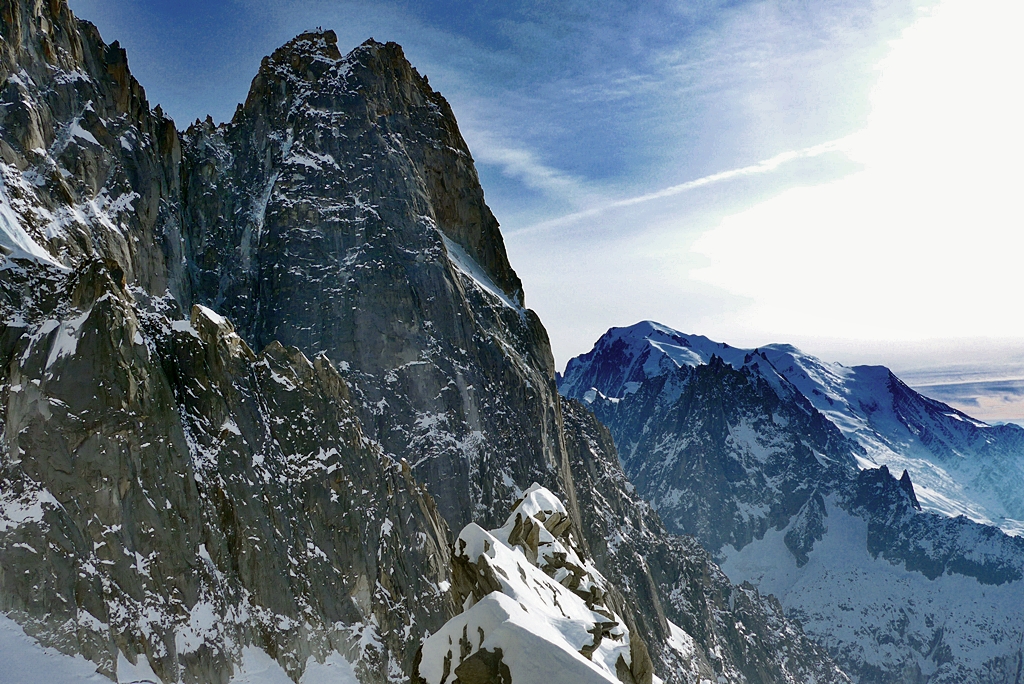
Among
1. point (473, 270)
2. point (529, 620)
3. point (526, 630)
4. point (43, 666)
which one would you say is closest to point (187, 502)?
point (43, 666)

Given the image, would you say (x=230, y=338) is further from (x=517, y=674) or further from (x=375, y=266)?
(x=517, y=674)

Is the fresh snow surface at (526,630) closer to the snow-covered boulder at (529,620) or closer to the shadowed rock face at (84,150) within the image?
the snow-covered boulder at (529,620)

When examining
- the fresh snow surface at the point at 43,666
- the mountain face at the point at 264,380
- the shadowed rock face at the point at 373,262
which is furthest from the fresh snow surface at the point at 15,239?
the shadowed rock face at the point at 373,262

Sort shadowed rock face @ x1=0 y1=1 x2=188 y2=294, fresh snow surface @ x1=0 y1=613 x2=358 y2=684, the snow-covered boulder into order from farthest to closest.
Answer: shadowed rock face @ x1=0 y1=1 x2=188 y2=294, fresh snow surface @ x1=0 y1=613 x2=358 y2=684, the snow-covered boulder

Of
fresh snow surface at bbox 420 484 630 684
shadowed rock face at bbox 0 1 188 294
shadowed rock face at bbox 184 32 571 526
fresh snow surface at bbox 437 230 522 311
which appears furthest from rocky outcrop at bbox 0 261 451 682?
fresh snow surface at bbox 437 230 522 311

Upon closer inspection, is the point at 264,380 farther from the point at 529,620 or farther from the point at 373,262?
the point at 529,620

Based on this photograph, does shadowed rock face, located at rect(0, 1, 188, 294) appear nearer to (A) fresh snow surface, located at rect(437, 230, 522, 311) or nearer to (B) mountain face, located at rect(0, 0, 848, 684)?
(B) mountain face, located at rect(0, 0, 848, 684)

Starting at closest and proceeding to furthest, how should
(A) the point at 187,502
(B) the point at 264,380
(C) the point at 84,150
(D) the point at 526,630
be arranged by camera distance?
(D) the point at 526,630, (A) the point at 187,502, (B) the point at 264,380, (C) the point at 84,150
